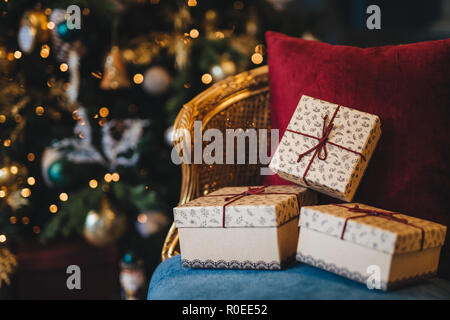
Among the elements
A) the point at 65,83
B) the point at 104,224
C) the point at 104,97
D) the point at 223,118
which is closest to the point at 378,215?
the point at 223,118

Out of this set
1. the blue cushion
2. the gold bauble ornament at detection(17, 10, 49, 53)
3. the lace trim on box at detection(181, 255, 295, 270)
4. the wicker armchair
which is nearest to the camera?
the blue cushion

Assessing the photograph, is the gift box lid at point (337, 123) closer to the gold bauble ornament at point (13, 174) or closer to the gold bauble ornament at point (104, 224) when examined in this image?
the gold bauble ornament at point (104, 224)

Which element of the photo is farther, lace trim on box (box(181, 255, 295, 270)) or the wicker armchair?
the wicker armchair

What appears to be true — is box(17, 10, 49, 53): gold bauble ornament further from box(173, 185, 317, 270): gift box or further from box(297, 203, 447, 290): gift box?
box(297, 203, 447, 290): gift box

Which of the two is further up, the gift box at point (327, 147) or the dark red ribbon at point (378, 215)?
the gift box at point (327, 147)

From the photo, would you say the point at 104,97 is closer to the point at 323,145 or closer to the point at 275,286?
the point at 323,145

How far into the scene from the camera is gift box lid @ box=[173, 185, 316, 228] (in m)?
0.75

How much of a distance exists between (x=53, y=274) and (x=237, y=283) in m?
1.11

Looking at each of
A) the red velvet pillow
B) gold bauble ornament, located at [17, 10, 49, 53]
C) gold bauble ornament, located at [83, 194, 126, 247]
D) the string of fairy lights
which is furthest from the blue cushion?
gold bauble ornament, located at [17, 10, 49, 53]

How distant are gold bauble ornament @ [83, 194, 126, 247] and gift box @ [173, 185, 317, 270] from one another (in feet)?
2.08

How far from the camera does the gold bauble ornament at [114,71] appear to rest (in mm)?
1387

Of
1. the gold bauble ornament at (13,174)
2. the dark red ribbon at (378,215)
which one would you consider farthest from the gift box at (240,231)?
the gold bauble ornament at (13,174)
